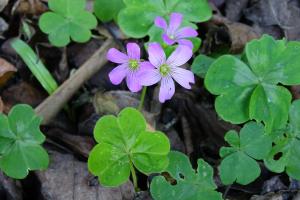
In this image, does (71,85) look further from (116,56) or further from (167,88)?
(167,88)

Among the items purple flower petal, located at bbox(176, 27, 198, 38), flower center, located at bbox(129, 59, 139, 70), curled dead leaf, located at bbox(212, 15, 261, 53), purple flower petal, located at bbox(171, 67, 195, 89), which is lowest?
curled dead leaf, located at bbox(212, 15, 261, 53)

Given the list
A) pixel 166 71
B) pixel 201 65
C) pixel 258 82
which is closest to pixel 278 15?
pixel 201 65

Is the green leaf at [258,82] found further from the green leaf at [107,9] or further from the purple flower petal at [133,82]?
the green leaf at [107,9]

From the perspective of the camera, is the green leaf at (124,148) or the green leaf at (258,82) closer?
the green leaf at (124,148)

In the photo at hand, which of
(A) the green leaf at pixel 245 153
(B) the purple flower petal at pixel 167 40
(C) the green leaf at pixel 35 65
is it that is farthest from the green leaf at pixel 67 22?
(A) the green leaf at pixel 245 153

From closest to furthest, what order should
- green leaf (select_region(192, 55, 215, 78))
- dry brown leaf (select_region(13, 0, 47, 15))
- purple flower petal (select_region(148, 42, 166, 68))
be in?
purple flower petal (select_region(148, 42, 166, 68)), green leaf (select_region(192, 55, 215, 78)), dry brown leaf (select_region(13, 0, 47, 15))

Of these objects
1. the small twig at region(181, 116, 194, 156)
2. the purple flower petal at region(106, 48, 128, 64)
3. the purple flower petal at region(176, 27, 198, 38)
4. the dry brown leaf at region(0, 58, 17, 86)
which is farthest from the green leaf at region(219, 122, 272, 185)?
the dry brown leaf at region(0, 58, 17, 86)

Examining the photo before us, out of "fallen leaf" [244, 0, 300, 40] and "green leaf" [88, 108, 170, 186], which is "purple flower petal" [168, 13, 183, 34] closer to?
"green leaf" [88, 108, 170, 186]
